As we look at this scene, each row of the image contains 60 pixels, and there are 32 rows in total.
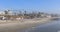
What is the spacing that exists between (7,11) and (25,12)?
46.5ft

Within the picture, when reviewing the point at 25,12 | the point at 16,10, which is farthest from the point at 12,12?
the point at 25,12

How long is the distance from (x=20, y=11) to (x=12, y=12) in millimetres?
8542

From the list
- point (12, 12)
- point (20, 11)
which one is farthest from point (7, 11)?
point (20, 11)

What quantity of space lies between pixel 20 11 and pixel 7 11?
12.3m

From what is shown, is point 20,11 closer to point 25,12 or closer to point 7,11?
point 25,12

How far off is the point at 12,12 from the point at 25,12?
1023 centimetres

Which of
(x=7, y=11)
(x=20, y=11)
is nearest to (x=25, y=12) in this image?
(x=20, y=11)

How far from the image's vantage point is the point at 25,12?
104 meters

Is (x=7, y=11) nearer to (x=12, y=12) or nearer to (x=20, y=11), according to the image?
(x=12, y=12)

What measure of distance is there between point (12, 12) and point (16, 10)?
390cm

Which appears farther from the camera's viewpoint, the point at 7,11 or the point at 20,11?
the point at 20,11

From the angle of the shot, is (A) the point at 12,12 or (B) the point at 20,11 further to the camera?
(B) the point at 20,11

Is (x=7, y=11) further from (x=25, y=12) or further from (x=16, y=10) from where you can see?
(x=25, y=12)

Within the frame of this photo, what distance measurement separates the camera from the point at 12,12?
10038 cm
